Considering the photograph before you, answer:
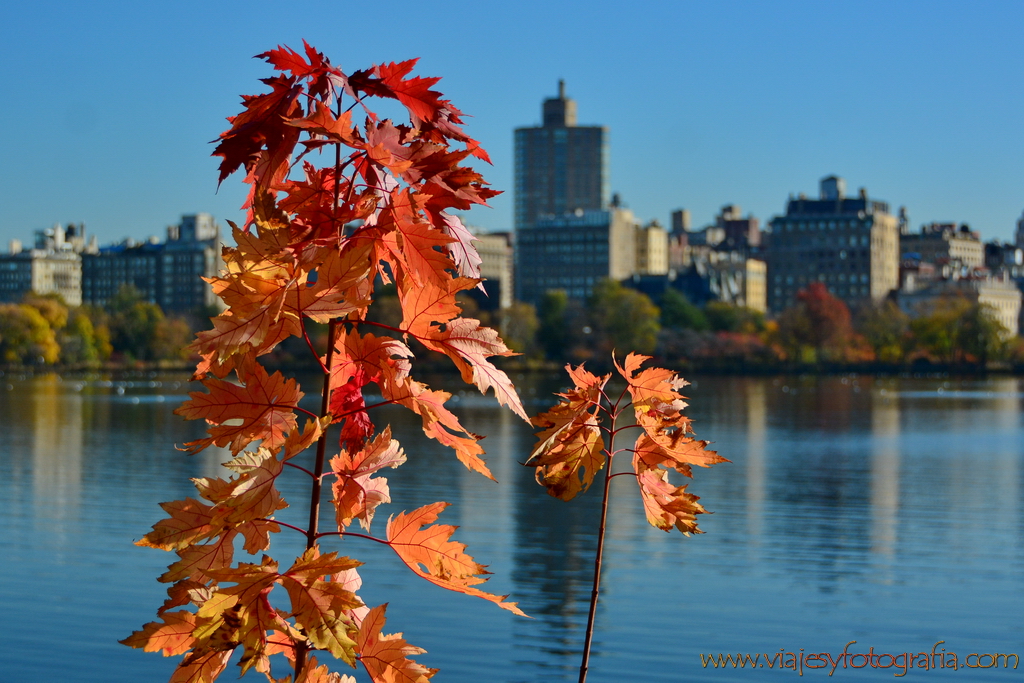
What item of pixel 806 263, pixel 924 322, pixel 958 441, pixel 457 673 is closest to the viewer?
pixel 457 673

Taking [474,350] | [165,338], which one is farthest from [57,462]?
[165,338]

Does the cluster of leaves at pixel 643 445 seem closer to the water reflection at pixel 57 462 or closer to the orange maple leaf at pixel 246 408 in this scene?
the orange maple leaf at pixel 246 408

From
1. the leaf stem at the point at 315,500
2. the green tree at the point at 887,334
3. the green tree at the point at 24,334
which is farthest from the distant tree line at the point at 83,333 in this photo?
the leaf stem at the point at 315,500

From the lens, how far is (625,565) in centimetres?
1619

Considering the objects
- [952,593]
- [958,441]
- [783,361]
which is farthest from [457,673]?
[783,361]

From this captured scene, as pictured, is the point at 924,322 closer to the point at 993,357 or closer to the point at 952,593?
the point at 993,357

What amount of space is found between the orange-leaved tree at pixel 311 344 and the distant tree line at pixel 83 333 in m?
91.2

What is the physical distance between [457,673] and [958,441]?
31.6m

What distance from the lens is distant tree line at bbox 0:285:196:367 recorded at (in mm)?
95438

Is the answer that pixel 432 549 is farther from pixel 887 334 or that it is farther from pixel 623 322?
pixel 887 334

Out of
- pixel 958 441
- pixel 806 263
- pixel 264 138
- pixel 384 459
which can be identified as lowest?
pixel 958 441

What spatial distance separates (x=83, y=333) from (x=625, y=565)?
97855 millimetres

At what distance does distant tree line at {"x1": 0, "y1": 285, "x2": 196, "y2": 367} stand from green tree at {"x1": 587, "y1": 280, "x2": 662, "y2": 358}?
1446 inches

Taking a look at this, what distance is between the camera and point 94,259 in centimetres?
16575
